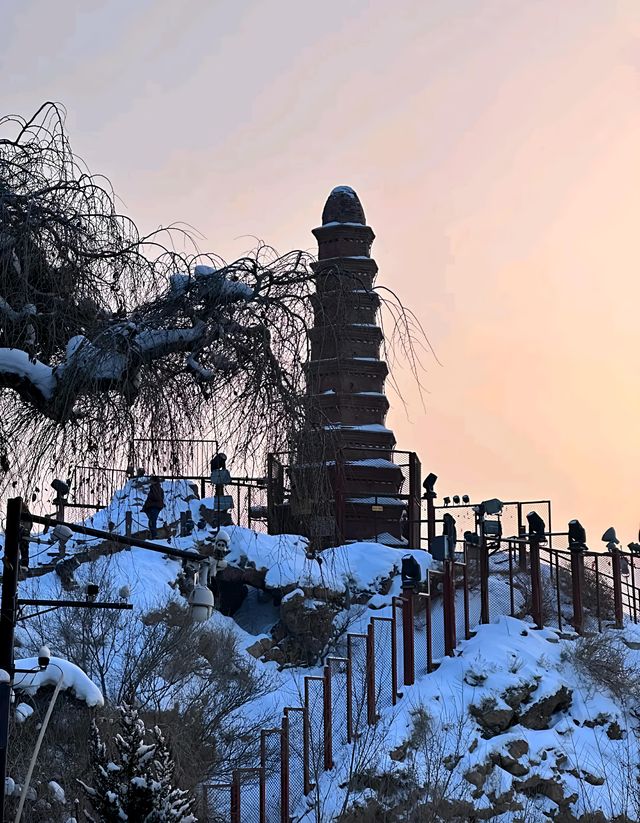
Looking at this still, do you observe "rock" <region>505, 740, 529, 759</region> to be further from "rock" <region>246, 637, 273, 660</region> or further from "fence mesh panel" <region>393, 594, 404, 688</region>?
"rock" <region>246, 637, 273, 660</region>

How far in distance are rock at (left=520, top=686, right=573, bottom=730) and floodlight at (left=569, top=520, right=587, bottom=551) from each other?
4.10m

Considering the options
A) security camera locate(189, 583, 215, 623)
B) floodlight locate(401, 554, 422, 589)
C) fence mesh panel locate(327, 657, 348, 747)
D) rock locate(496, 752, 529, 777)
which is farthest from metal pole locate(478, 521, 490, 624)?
security camera locate(189, 583, 215, 623)

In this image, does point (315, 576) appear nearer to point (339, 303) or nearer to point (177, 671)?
point (177, 671)

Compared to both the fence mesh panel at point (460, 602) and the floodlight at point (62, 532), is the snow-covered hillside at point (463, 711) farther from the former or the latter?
the floodlight at point (62, 532)

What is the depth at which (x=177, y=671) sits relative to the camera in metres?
30.0

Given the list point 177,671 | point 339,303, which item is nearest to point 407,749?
point 177,671

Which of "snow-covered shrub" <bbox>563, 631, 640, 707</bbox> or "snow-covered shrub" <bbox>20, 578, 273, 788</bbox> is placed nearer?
"snow-covered shrub" <bbox>20, 578, 273, 788</bbox>

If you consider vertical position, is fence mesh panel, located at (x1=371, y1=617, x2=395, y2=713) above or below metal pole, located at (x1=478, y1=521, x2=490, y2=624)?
below

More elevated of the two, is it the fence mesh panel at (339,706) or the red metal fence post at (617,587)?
the red metal fence post at (617,587)

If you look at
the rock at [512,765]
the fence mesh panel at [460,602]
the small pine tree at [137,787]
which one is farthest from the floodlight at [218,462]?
the fence mesh panel at [460,602]

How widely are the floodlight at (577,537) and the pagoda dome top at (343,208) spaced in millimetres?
16004

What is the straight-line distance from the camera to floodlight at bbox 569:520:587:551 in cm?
3291

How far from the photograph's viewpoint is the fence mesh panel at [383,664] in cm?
2855

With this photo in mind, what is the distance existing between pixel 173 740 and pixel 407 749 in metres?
5.30
